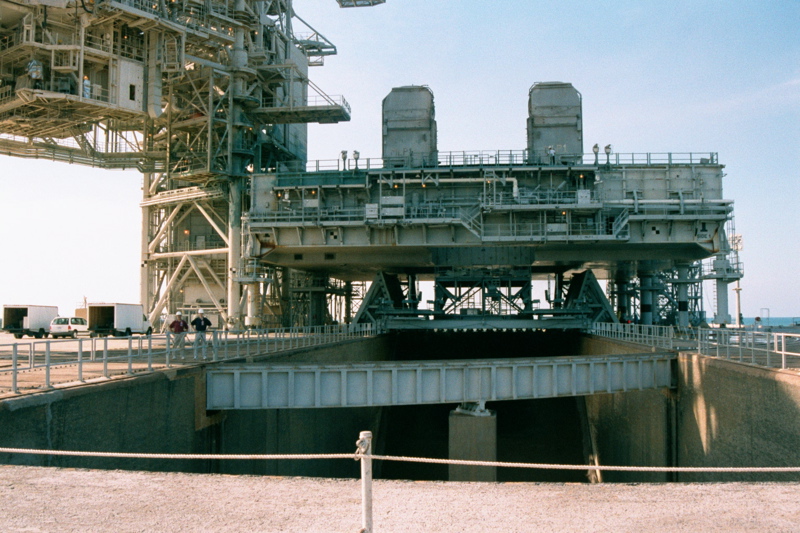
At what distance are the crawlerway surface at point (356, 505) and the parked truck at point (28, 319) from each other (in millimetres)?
40973

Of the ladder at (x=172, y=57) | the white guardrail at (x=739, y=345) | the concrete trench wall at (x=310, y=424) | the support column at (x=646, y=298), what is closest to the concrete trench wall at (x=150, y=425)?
the concrete trench wall at (x=310, y=424)

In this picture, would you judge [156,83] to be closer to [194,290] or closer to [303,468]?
[194,290]

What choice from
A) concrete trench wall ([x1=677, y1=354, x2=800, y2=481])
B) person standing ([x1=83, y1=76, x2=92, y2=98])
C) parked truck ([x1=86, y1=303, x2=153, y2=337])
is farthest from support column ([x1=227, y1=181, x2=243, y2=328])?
concrete trench wall ([x1=677, y1=354, x2=800, y2=481])

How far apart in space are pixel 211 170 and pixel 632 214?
29605 mm

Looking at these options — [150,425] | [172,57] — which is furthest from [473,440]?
[172,57]

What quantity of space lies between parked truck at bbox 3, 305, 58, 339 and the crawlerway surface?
41.0m

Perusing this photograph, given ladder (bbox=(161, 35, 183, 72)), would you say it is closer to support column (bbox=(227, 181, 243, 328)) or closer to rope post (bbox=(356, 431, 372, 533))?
support column (bbox=(227, 181, 243, 328))

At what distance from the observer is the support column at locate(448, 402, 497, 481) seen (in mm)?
23469

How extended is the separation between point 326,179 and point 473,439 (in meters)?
25.7

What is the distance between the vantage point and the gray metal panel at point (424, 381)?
2089 cm

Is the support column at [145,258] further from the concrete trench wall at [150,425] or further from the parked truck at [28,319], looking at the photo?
the concrete trench wall at [150,425]

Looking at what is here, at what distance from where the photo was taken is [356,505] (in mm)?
7793

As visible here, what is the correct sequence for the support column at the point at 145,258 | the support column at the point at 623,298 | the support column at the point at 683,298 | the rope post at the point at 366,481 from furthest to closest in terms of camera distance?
1. the support column at the point at 623,298
2. the support column at the point at 683,298
3. the support column at the point at 145,258
4. the rope post at the point at 366,481

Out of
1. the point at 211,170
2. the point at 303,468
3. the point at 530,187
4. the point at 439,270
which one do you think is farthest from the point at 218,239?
the point at 303,468
